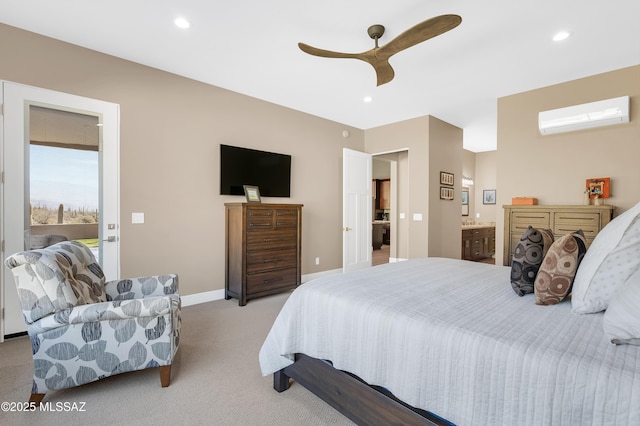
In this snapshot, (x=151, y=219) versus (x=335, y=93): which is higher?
(x=335, y=93)

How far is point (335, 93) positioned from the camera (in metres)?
4.24

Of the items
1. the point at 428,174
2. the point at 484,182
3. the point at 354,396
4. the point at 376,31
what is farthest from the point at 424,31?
the point at 484,182

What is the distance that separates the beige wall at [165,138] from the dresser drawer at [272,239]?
539 millimetres

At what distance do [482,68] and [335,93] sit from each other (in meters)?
1.80

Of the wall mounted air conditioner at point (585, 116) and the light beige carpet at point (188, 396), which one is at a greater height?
the wall mounted air conditioner at point (585, 116)

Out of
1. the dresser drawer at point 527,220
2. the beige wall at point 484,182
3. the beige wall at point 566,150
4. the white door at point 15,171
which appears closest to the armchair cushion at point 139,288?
the white door at point 15,171

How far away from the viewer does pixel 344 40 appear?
2.95 meters

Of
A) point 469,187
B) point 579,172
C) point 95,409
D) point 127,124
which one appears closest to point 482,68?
point 579,172

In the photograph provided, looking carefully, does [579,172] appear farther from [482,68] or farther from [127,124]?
[127,124]

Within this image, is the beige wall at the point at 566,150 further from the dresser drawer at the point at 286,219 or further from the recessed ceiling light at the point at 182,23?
the recessed ceiling light at the point at 182,23

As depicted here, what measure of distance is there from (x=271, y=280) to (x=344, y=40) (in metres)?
2.93

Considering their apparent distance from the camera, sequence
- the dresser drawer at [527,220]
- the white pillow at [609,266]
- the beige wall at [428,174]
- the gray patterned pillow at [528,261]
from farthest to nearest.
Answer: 1. the beige wall at [428,174]
2. the dresser drawer at [527,220]
3. the gray patterned pillow at [528,261]
4. the white pillow at [609,266]

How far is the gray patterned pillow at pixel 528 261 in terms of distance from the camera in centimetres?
171

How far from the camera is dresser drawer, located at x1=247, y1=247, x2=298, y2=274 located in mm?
3879
